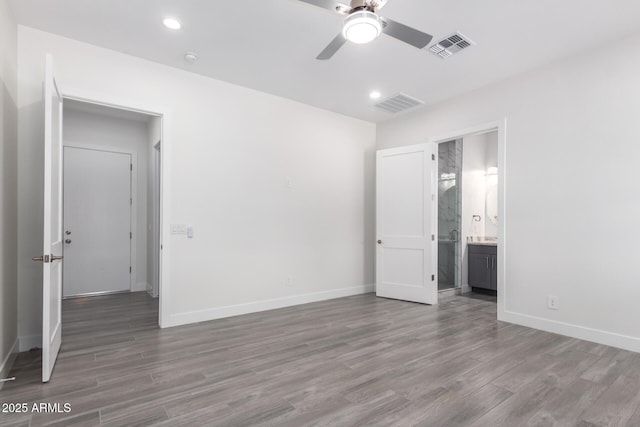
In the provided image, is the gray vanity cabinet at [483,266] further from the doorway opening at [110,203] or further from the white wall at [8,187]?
the white wall at [8,187]

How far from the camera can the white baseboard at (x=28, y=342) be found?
2.94m

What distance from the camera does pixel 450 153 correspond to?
19.1ft

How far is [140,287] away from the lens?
578cm

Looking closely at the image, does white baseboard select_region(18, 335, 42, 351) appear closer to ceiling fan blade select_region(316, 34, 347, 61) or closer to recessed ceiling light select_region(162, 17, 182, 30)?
recessed ceiling light select_region(162, 17, 182, 30)

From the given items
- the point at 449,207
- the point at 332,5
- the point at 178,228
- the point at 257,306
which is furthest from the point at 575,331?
the point at 178,228

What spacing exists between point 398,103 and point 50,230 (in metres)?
4.30

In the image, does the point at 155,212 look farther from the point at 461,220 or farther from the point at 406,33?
the point at 461,220

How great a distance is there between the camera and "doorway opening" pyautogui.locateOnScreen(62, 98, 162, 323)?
5.19 m

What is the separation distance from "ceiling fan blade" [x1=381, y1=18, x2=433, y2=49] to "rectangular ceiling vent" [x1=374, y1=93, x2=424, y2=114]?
2128 millimetres

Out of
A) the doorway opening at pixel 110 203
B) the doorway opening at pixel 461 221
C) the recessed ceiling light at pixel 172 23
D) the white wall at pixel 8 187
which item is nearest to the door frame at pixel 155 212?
the doorway opening at pixel 110 203

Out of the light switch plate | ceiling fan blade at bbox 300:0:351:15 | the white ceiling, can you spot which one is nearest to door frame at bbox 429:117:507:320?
the white ceiling

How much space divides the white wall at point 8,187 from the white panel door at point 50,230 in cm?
30

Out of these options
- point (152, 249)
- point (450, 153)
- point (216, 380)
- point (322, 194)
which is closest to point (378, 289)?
point (322, 194)

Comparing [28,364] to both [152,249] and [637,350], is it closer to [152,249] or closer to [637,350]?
[152,249]
